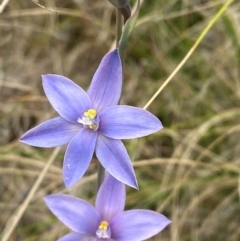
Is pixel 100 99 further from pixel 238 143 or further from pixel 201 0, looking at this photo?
pixel 201 0

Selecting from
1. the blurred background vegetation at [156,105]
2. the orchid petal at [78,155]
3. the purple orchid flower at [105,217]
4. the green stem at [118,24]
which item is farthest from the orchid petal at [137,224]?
the blurred background vegetation at [156,105]

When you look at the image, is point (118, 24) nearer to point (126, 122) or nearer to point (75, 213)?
point (126, 122)

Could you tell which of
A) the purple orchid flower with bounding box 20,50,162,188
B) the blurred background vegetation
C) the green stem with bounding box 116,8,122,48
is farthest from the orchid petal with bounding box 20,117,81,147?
the blurred background vegetation

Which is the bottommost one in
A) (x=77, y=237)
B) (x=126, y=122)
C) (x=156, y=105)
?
(x=77, y=237)

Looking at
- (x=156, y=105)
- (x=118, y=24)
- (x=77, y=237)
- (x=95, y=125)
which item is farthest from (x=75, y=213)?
(x=156, y=105)

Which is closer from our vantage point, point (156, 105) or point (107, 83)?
point (107, 83)

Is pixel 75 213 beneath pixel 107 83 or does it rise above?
beneath

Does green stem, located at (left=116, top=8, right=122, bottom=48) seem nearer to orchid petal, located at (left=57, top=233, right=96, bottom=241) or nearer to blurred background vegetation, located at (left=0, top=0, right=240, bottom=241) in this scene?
orchid petal, located at (left=57, top=233, right=96, bottom=241)

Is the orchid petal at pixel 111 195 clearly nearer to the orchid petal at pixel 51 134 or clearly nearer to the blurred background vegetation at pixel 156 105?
the orchid petal at pixel 51 134
